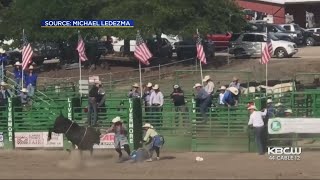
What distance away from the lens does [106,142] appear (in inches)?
851

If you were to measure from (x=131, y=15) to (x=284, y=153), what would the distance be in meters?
23.4

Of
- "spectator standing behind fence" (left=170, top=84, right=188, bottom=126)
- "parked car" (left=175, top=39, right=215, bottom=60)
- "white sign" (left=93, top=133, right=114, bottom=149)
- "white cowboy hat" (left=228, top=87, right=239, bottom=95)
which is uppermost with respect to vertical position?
"parked car" (left=175, top=39, right=215, bottom=60)

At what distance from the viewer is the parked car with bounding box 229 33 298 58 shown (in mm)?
42969

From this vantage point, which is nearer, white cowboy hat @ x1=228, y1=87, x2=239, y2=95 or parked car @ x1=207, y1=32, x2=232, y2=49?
white cowboy hat @ x1=228, y1=87, x2=239, y2=95

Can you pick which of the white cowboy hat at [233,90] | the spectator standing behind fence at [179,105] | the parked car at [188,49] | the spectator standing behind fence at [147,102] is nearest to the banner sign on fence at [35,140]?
the spectator standing behind fence at [147,102]

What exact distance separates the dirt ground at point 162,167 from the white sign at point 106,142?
1.04 ft

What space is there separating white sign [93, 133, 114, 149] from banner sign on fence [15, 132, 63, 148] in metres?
1.46

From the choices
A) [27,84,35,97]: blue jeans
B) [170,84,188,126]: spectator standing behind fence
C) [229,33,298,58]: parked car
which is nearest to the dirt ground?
[170,84,188,126]: spectator standing behind fence

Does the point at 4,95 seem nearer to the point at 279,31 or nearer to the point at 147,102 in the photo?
the point at 147,102

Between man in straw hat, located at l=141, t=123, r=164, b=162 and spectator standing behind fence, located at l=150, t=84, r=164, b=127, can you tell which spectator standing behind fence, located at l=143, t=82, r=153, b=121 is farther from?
man in straw hat, located at l=141, t=123, r=164, b=162

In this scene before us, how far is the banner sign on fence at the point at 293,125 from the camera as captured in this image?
66.8 ft

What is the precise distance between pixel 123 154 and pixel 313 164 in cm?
561

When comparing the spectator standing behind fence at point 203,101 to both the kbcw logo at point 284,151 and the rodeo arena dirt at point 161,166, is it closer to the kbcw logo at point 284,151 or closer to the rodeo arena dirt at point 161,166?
the rodeo arena dirt at point 161,166

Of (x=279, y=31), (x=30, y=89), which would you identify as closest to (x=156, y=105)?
(x=30, y=89)
